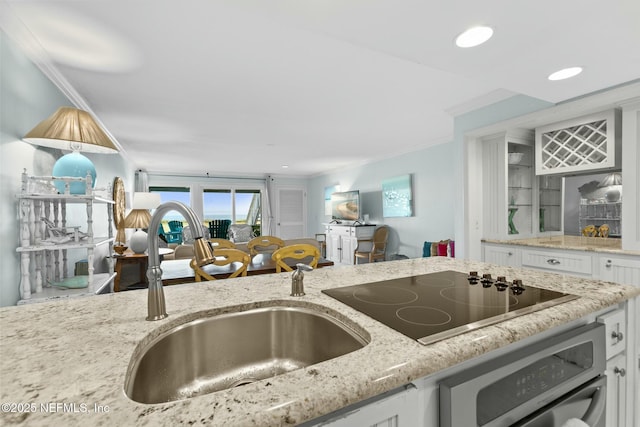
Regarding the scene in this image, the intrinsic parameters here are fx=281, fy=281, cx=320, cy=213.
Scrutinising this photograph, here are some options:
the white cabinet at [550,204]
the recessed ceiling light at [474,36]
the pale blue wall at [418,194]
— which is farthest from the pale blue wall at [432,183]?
the recessed ceiling light at [474,36]

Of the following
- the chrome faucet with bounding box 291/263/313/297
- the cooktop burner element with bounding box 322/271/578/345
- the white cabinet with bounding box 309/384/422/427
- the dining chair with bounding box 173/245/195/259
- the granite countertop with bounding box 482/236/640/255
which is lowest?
the dining chair with bounding box 173/245/195/259

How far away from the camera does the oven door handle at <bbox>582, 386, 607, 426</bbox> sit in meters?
0.84

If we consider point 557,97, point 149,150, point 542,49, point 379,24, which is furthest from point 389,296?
point 149,150

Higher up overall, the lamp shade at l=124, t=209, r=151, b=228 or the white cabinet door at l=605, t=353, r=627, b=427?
the lamp shade at l=124, t=209, r=151, b=228

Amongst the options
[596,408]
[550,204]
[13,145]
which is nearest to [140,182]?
[13,145]

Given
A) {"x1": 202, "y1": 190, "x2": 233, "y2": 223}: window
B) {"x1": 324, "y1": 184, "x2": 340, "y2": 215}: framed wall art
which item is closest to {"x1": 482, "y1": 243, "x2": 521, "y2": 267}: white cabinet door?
{"x1": 324, "y1": 184, "x2": 340, "y2": 215}: framed wall art

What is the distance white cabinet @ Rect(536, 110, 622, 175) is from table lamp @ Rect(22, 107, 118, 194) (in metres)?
3.63

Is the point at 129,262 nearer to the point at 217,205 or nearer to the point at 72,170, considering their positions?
the point at 72,170

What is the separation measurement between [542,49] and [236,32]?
180cm

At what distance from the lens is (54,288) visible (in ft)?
6.04

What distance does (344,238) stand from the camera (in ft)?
20.5

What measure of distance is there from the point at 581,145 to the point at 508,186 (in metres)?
0.66

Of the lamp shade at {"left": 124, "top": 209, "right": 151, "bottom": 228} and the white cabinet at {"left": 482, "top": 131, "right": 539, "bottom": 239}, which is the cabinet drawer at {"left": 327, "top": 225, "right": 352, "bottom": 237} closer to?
the white cabinet at {"left": 482, "top": 131, "right": 539, "bottom": 239}

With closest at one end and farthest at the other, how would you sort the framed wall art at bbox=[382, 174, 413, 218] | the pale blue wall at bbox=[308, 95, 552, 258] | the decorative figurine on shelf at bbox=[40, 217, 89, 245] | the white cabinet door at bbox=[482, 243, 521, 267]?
the decorative figurine on shelf at bbox=[40, 217, 89, 245]
the white cabinet door at bbox=[482, 243, 521, 267]
the pale blue wall at bbox=[308, 95, 552, 258]
the framed wall art at bbox=[382, 174, 413, 218]
